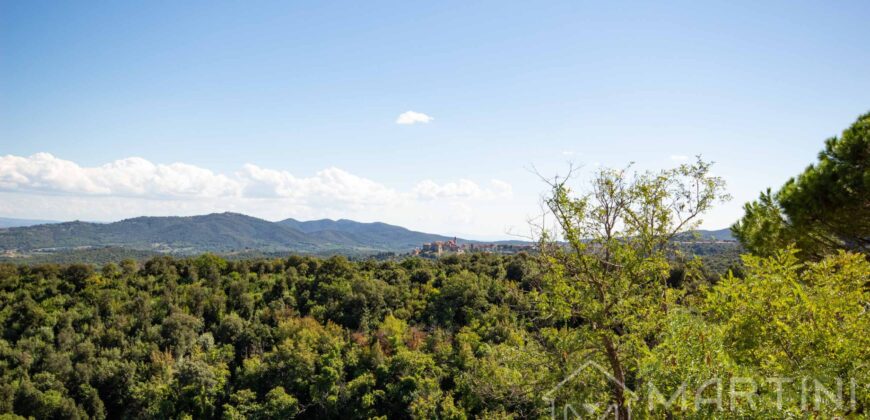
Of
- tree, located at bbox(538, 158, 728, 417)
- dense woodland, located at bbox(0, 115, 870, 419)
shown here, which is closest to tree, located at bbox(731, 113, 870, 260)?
dense woodland, located at bbox(0, 115, 870, 419)

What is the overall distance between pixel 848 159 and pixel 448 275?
3469 cm

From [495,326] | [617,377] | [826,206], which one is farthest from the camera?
[495,326]

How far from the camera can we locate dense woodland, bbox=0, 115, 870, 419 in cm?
515

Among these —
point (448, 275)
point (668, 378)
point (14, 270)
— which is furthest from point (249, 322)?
point (668, 378)

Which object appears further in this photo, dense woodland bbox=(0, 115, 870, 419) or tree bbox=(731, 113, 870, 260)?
tree bbox=(731, 113, 870, 260)

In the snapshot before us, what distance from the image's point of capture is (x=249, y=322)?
34.4 metres

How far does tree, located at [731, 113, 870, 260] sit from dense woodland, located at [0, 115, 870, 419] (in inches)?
1.5

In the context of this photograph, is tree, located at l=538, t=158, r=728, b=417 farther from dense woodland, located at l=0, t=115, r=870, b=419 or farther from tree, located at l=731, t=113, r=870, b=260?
tree, located at l=731, t=113, r=870, b=260

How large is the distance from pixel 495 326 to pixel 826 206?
23.4m

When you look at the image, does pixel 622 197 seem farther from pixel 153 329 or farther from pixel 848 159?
pixel 153 329

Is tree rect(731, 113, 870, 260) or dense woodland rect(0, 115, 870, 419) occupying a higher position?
tree rect(731, 113, 870, 260)

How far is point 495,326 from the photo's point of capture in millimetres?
30812

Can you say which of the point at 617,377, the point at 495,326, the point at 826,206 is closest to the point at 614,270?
the point at 617,377

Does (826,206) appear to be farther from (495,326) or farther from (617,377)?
(495,326)
